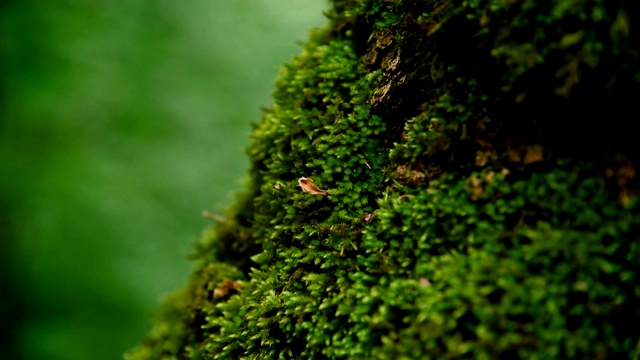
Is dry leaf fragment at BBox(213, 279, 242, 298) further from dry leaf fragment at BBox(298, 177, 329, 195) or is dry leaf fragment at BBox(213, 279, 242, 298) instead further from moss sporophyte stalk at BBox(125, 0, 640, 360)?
dry leaf fragment at BBox(298, 177, 329, 195)

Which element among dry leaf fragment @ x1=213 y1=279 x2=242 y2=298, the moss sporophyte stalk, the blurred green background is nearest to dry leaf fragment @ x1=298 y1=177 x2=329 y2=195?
the moss sporophyte stalk

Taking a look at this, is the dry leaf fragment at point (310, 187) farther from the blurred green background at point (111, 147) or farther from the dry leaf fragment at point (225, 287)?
the blurred green background at point (111, 147)

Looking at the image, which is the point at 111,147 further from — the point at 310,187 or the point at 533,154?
the point at 533,154

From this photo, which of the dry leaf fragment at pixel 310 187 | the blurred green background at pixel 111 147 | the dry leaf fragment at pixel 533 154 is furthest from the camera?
the blurred green background at pixel 111 147

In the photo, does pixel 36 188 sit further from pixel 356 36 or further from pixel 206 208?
pixel 356 36

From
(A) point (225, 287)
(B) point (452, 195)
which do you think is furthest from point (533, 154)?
(A) point (225, 287)

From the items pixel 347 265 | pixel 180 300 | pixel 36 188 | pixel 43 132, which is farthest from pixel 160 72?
pixel 347 265

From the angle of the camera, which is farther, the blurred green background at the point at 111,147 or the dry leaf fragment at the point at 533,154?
the blurred green background at the point at 111,147

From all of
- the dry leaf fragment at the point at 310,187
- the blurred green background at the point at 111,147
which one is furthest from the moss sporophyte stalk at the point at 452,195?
the blurred green background at the point at 111,147
